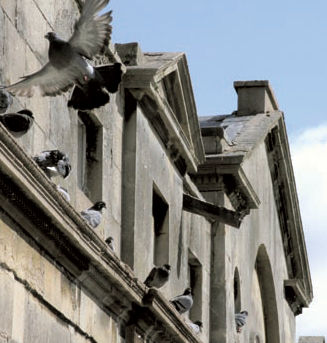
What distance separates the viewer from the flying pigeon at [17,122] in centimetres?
2297

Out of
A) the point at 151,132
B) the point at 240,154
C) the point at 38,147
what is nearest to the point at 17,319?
the point at 38,147

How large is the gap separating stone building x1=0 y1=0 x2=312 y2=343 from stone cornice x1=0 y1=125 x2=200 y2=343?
0.02 meters

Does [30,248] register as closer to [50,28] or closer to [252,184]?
[50,28]

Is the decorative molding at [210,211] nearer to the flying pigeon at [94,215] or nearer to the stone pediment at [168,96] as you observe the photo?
the stone pediment at [168,96]

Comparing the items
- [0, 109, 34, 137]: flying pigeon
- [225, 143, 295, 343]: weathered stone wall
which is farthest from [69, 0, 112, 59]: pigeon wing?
[225, 143, 295, 343]: weathered stone wall

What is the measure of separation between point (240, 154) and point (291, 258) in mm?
9335

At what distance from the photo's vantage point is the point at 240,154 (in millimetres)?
38250

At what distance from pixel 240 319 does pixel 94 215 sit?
13.3 metres

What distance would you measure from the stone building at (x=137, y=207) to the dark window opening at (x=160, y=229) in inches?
0.8

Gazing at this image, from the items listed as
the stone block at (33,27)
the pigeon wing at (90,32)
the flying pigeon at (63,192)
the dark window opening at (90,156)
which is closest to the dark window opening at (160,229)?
the dark window opening at (90,156)

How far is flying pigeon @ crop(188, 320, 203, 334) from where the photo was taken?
3279 centimetres

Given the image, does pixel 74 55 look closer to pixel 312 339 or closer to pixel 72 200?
pixel 72 200

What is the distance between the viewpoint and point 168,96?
105 ft

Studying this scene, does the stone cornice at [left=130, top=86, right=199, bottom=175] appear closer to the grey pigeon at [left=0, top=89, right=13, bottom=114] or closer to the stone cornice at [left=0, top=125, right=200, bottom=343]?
the stone cornice at [left=0, top=125, right=200, bottom=343]
